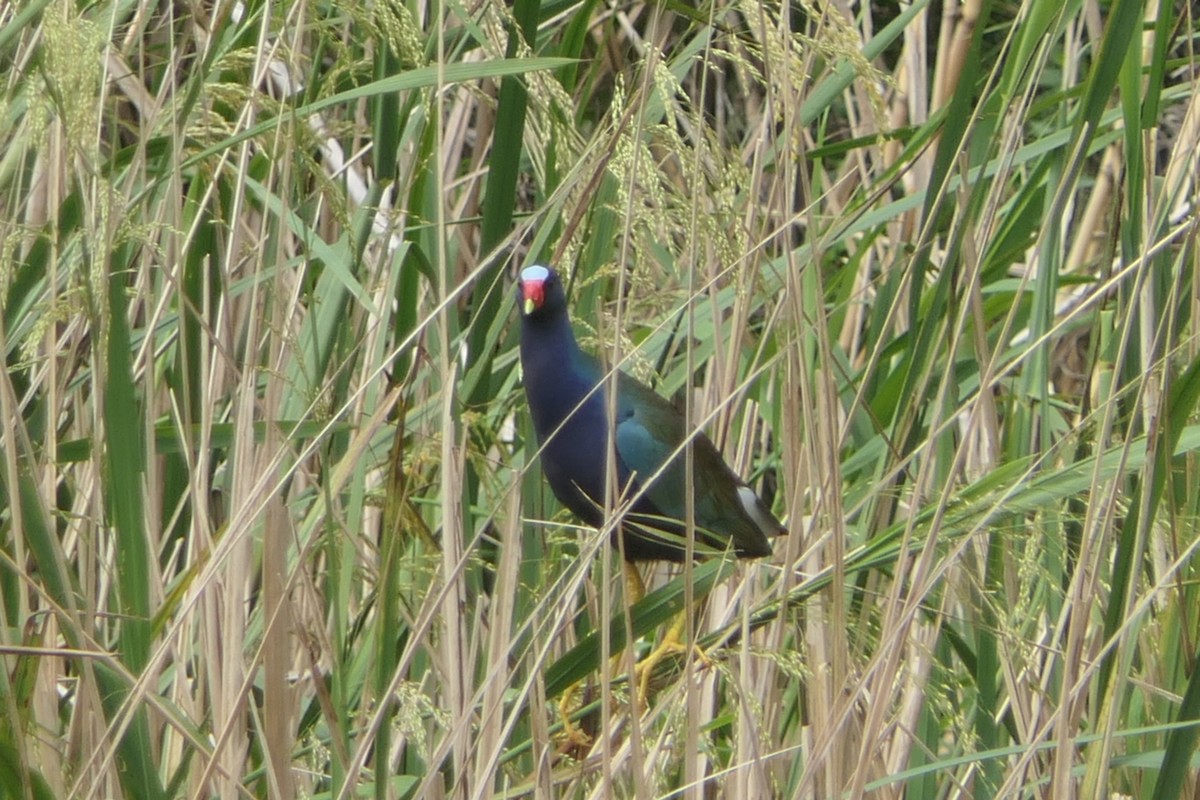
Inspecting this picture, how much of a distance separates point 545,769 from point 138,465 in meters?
0.35

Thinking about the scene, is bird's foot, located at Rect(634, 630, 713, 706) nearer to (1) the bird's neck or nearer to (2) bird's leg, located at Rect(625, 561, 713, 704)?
(2) bird's leg, located at Rect(625, 561, 713, 704)

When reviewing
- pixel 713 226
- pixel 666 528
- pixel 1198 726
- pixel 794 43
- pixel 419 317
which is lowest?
pixel 666 528

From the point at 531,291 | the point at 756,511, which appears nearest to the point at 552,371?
the point at 531,291

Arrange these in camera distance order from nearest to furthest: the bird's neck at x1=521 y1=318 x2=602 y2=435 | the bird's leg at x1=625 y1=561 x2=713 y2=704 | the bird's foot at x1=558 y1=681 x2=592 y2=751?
the bird's foot at x1=558 y1=681 x2=592 y2=751
the bird's leg at x1=625 y1=561 x2=713 y2=704
the bird's neck at x1=521 y1=318 x2=602 y2=435

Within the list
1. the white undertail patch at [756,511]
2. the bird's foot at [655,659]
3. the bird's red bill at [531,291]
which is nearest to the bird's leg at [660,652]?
the bird's foot at [655,659]

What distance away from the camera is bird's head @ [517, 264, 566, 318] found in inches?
56.7

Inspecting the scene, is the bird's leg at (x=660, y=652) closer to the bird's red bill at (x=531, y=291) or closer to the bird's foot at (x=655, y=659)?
the bird's foot at (x=655, y=659)

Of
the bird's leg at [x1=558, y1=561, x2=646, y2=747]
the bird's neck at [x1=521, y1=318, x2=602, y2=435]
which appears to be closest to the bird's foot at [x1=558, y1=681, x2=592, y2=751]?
the bird's leg at [x1=558, y1=561, x2=646, y2=747]

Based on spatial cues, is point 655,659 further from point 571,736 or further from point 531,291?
point 531,291

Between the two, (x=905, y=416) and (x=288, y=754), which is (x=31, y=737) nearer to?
(x=288, y=754)

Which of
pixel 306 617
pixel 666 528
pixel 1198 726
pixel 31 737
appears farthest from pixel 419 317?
pixel 1198 726

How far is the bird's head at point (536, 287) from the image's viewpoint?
4.73ft

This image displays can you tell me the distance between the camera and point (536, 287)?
4.78 ft

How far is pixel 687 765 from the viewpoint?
108 centimetres
